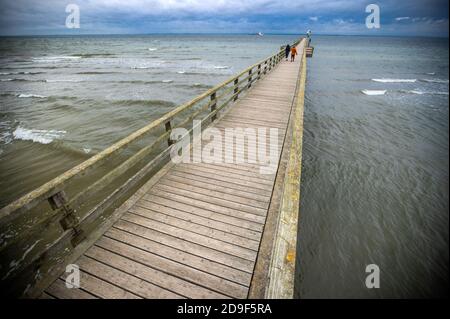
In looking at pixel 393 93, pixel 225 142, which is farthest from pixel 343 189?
pixel 393 93

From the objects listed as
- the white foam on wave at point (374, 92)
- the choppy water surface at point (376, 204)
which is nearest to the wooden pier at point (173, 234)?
the choppy water surface at point (376, 204)

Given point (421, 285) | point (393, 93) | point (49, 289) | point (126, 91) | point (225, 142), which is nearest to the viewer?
point (49, 289)

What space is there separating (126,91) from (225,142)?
1701cm

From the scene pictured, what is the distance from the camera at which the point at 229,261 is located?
324 centimetres

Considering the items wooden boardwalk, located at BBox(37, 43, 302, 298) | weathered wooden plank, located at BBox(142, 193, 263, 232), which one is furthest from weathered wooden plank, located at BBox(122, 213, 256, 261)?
weathered wooden plank, located at BBox(142, 193, 263, 232)

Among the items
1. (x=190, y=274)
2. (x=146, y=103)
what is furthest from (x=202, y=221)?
(x=146, y=103)

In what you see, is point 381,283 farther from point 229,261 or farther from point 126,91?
point 126,91

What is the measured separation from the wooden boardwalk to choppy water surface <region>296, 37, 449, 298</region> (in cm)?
198

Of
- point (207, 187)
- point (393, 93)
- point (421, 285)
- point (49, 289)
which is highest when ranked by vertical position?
point (393, 93)

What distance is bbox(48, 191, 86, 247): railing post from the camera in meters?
2.91

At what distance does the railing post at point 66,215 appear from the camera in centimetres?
291

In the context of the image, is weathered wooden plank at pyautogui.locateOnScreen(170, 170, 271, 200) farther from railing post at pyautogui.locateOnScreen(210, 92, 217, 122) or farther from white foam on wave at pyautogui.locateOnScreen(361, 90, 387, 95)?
white foam on wave at pyautogui.locateOnScreen(361, 90, 387, 95)

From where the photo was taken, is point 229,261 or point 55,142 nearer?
point 229,261

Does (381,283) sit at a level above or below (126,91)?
below
